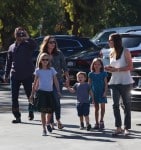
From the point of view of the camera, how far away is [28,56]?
12961mm

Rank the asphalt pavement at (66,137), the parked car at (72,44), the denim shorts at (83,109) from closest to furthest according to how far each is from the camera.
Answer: the asphalt pavement at (66,137) → the denim shorts at (83,109) → the parked car at (72,44)

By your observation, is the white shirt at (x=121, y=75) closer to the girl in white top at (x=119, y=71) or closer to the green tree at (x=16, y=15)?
the girl in white top at (x=119, y=71)

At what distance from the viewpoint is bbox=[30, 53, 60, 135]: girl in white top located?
11.5 meters

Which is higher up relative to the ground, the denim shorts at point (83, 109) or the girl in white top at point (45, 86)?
the girl in white top at point (45, 86)

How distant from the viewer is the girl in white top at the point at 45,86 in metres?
11.5

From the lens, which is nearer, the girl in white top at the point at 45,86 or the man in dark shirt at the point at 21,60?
the girl in white top at the point at 45,86

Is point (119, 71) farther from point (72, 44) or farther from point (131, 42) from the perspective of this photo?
point (72, 44)

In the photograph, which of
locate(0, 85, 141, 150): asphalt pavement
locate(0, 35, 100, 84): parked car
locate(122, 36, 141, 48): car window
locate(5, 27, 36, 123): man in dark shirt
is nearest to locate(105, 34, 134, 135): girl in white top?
locate(0, 85, 141, 150): asphalt pavement

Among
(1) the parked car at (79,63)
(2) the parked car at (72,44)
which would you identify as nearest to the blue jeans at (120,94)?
(1) the parked car at (79,63)

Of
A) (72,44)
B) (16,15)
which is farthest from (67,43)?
(16,15)

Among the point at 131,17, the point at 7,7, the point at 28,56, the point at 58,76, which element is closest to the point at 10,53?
the point at 28,56

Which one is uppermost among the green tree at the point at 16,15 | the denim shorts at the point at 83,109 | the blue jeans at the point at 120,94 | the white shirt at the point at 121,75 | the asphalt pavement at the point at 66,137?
the green tree at the point at 16,15

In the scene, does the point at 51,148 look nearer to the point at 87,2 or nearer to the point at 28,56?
the point at 28,56

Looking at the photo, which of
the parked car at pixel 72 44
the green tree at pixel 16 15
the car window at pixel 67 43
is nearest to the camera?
the parked car at pixel 72 44
